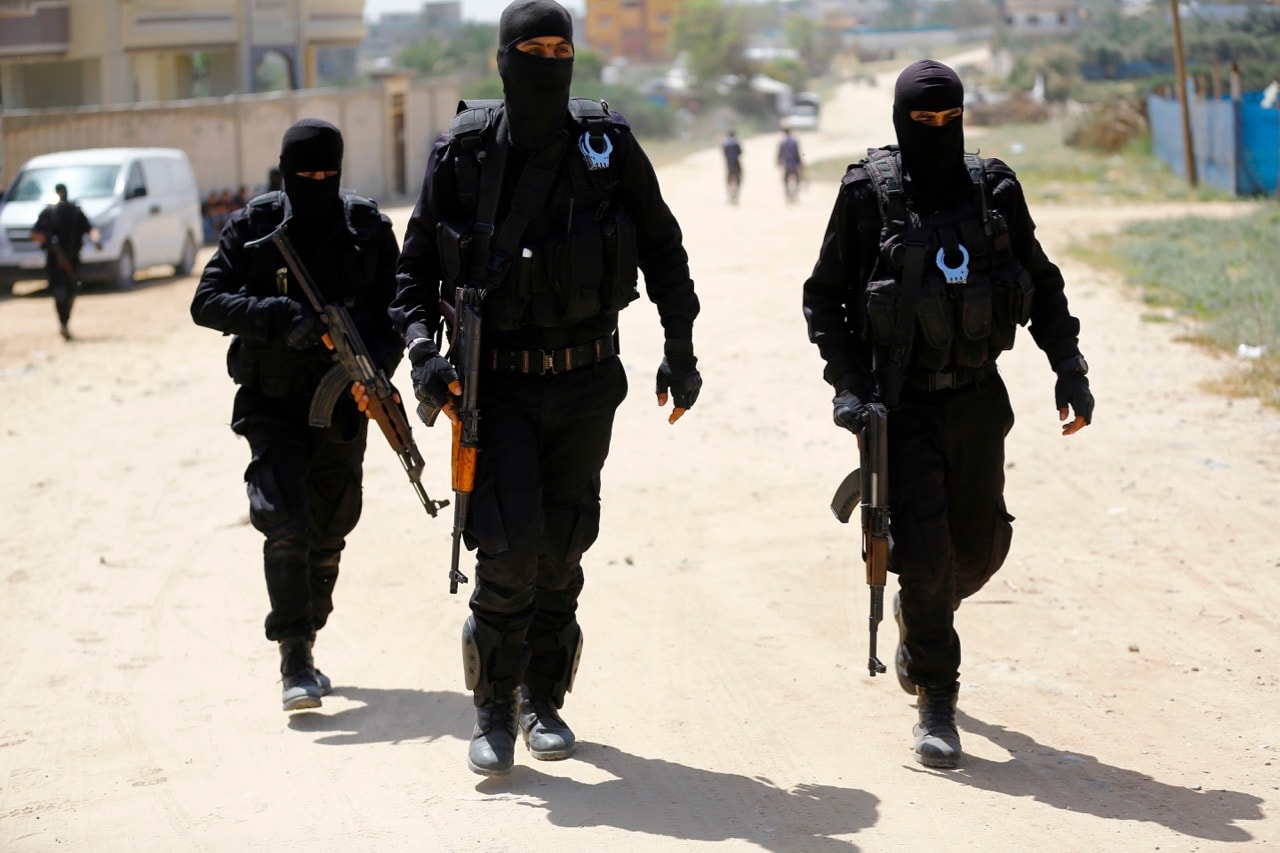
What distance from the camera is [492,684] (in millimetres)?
4770

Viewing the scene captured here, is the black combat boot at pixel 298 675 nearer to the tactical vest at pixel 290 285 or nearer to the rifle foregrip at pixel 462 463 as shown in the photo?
the tactical vest at pixel 290 285

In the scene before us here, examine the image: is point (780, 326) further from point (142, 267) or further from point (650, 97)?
point (650, 97)

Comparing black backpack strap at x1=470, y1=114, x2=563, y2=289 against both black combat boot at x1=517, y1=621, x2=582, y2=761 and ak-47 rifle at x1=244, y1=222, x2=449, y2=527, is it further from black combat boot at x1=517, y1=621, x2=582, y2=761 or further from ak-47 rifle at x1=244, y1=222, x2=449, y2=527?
black combat boot at x1=517, y1=621, x2=582, y2=761

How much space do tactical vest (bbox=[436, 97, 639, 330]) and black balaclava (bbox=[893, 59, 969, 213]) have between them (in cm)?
86

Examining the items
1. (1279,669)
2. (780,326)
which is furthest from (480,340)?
(780,326)

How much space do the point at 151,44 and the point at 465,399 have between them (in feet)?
111

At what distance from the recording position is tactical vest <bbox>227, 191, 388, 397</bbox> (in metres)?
5.59

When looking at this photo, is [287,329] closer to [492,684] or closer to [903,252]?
[492,684]

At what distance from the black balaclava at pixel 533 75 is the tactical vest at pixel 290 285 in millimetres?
1167

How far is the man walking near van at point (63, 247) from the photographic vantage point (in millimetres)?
15852

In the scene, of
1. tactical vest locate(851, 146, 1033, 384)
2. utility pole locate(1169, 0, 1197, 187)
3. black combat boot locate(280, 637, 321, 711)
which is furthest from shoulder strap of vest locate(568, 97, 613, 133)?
utility pole locate(1169, 0, 1197, 187)

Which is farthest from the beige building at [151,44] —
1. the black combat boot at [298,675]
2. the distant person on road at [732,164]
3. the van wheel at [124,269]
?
the black combat boot at [298,675]

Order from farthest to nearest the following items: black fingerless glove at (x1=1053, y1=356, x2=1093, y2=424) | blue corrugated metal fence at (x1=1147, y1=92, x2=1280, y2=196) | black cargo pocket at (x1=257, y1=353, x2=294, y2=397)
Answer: blue corrugated metal fence at (x1=1147, y1=92, x2=1280, y2=196)
black cargo pocket at (x1=257, y1=353, x2=294, y2=397)
black fingerless glove at (x1=1053, y1=356, x2=1093, y2=424)

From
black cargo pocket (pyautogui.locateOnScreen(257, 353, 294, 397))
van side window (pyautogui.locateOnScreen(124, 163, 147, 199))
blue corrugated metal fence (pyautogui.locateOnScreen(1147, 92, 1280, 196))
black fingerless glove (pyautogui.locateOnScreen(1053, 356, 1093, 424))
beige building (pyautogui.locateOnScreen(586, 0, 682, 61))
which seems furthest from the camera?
beige building (pyautogui.locateOnScreen(586, 0, 682, 61))
